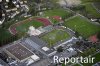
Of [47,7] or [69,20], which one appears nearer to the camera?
[69,20]

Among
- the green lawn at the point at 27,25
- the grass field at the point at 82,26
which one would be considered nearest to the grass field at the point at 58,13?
the grass field at the point at 82,26

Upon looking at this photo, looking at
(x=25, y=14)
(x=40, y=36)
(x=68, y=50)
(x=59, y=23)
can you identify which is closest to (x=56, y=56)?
(x=68, y=50)

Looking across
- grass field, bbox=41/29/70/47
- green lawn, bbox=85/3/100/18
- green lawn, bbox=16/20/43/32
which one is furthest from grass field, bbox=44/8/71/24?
grass field, bbox=41/29/70/47

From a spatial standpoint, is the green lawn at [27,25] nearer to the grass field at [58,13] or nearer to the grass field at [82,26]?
the grass field at [58,13]

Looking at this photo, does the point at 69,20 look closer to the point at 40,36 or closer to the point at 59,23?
the point at 59,23

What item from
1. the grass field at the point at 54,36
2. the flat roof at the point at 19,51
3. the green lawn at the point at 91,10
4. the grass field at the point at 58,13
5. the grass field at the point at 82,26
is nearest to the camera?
the flat roof at the point at 19,51

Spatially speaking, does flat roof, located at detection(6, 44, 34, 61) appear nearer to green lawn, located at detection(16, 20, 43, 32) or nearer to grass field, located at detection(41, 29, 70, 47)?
grass field, located at detection(41, 29, 70, 47)
